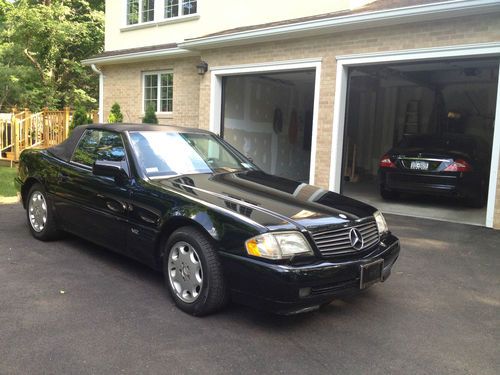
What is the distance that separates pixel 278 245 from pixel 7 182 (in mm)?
9440

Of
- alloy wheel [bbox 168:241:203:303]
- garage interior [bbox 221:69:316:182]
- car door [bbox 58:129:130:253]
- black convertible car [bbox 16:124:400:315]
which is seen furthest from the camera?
Answer: garage interior [bbox 221:69:316:182]

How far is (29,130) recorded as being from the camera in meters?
15.2

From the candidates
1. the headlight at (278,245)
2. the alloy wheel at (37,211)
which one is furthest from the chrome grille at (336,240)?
the alloy wheel at (37,211)

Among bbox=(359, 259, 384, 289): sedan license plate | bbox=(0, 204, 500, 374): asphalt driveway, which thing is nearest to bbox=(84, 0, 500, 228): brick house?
bbox=(0, 204, 500, 374): asphalt driveway

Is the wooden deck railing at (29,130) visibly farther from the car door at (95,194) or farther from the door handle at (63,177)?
the car door at (95,194)

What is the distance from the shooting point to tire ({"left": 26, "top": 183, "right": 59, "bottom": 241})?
5.67 metres

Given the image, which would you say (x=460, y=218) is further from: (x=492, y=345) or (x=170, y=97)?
(x=170, y=97)

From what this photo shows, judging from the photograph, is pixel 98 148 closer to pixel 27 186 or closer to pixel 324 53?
pixel 27 186

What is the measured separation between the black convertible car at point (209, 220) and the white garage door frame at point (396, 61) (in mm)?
4020

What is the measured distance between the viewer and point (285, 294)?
3.30 metres

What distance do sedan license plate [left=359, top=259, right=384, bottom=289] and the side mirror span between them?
2.37m

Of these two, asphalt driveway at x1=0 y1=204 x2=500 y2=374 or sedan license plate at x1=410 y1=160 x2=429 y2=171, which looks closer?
asphalt driveway at x1=0 y1=204 x2=500 y2=374

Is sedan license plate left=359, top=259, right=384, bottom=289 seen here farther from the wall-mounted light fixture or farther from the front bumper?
the wall-mounted light fixture

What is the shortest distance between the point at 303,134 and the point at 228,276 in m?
13.2
